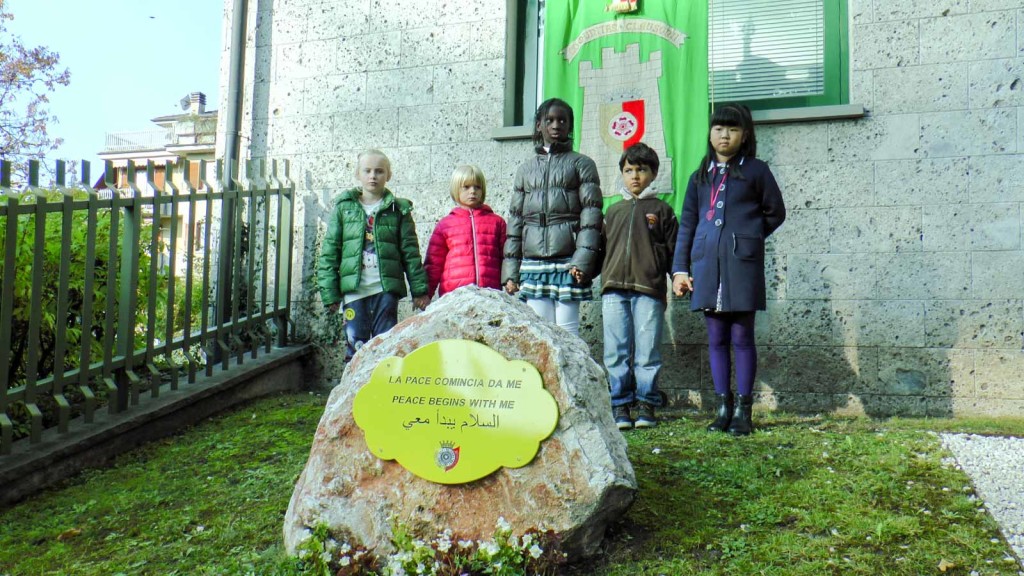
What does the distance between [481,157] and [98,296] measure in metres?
2.60

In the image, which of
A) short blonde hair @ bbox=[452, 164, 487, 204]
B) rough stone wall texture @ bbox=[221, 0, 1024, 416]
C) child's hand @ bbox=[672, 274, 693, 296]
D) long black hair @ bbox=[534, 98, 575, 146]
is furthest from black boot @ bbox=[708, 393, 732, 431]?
short blonde hair @ bbox=[452, 164, 487, 204]

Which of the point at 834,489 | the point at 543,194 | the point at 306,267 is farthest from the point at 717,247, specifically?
the point at 306,267

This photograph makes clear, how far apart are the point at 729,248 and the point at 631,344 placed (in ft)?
2.61

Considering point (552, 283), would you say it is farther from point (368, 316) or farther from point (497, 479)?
point (497, 479)

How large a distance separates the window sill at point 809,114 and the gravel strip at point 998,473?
6.59 feet

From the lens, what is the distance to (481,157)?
557cm

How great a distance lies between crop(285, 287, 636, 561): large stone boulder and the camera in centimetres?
247

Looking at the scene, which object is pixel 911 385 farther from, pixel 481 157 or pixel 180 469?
pixel 180 469

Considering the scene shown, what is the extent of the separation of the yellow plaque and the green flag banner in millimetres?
2787

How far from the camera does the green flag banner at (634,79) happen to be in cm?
510

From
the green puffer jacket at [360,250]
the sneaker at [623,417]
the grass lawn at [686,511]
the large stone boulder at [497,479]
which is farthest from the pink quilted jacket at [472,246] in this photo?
the large stone boulder at [497,479]

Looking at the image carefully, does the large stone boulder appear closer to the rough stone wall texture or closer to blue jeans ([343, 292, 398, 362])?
blue jeans ([343, 292, 398, 362])

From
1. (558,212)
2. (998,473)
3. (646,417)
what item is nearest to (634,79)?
(558,212)

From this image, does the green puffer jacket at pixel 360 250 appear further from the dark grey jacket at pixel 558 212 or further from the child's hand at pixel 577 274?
the child's hand at pixel 577 274
